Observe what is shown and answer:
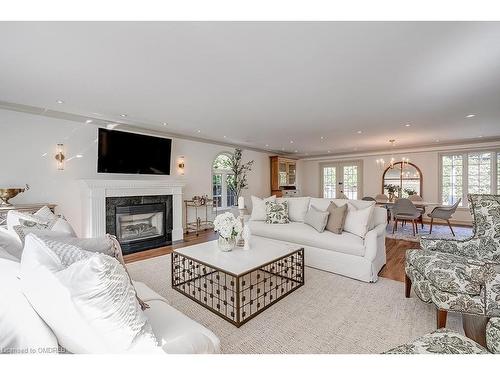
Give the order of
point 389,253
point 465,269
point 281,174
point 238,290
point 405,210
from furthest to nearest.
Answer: point 281,174 < point 405,210 < point 389,253 < point 238,290 < point 465,269

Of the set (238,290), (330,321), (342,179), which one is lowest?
(330,321)

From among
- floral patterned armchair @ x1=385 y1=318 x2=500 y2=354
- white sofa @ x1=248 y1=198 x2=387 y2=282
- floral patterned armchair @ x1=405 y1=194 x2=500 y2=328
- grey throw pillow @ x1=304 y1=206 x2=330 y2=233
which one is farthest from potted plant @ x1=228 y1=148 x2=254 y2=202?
floral patterned armchair @ x1=385 y1=318 x2=500 y2=354

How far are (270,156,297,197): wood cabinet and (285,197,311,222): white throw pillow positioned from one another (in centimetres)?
379

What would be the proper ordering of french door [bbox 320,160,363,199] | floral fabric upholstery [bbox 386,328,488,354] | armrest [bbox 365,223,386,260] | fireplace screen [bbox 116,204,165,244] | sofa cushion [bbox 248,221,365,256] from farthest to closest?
french door [bbox 320,160,363,199]
fireplace screen [bbox 116,204,165,244]
sofa cushion [bbox 248,221,365,256]
armrest [bbox 365,223,386,260]
floral fabric upholstery [bbox 386,328,488,354]

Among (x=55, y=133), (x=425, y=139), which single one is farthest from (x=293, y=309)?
(x=425, y=139)

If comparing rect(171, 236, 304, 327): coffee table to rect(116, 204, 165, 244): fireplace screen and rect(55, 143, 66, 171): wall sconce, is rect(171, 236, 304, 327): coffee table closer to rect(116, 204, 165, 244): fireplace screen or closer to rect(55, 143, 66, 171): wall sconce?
rect(116, 204, 165, 244): fireplace screen

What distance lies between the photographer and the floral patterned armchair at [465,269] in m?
1.56

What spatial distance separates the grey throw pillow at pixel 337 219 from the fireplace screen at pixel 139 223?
328 centimetres

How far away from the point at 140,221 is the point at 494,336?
15.5 feet

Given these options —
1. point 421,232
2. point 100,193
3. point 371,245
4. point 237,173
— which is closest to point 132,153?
point 100,193

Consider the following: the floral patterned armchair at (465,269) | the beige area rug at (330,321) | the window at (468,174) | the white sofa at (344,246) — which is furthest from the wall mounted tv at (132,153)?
the window at (468,174)

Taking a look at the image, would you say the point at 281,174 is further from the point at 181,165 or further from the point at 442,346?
the point at 442,346

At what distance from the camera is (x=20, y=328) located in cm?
80

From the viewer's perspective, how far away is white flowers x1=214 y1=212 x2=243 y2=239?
2.45 meters
